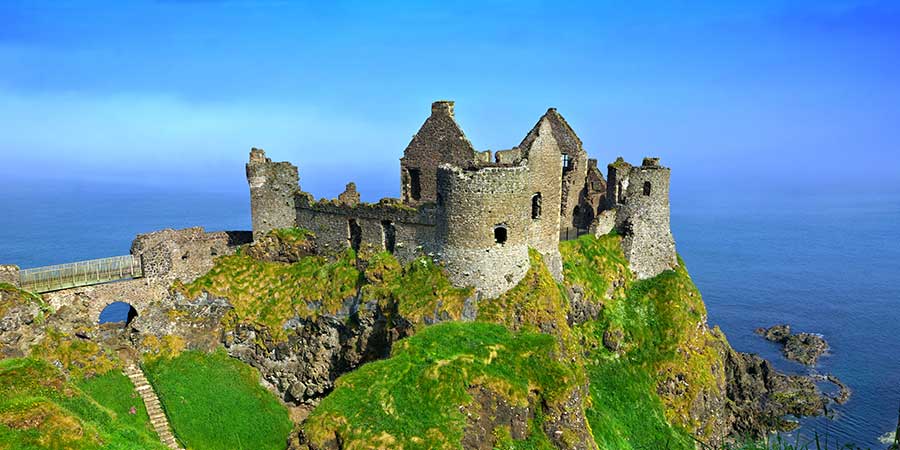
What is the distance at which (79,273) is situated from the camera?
2977cm

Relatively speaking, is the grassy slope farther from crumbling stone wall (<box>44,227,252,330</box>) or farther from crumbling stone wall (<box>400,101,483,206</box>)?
crumbling stone wall (<box>44,227,252,330</box>)

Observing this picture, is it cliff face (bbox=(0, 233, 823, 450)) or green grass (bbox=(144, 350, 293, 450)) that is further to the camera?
green grass (bbox=(144, 350, 293, 450))

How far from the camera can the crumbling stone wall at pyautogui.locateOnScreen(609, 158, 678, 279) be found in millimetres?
34500

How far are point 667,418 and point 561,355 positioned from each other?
328 inches

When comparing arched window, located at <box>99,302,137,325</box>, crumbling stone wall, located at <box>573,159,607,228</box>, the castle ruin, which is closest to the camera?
the castle ruin

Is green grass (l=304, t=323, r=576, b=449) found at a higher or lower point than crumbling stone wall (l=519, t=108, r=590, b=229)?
lower

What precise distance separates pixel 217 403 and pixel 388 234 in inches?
448

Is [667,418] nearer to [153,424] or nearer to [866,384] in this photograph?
[153,424]

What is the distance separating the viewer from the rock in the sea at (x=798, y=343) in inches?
2147

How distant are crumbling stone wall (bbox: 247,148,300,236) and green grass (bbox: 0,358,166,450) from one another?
1115cm

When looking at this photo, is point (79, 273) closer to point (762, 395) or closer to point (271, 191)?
point (271, 191)

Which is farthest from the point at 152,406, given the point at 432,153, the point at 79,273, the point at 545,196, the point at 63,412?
the point at 545,196

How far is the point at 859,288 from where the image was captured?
277 feet

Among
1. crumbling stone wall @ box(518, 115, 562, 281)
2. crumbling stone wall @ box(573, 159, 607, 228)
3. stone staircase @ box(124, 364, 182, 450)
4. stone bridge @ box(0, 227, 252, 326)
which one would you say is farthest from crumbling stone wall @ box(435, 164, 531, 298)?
stone bridge @ box(0, 227, 252, 326)
